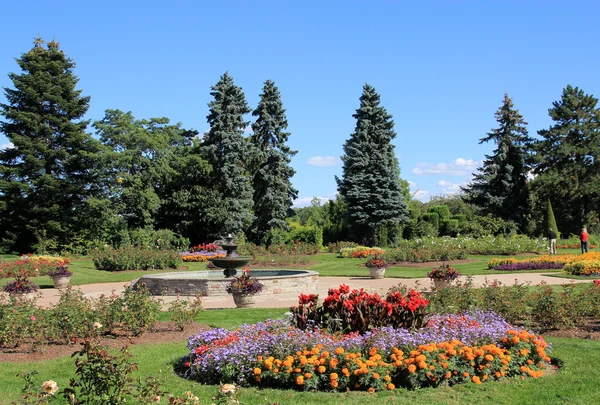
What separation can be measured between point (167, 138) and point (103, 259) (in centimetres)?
1487

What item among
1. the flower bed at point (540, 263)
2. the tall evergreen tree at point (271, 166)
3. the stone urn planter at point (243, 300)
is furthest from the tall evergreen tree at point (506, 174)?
the stone urn planter at point (243, 300)

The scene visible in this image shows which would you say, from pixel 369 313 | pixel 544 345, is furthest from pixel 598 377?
pixel 369 313


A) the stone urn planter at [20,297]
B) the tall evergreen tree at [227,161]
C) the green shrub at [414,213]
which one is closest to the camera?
the stone urn planter at [20,297]

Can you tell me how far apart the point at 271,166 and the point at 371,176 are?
6.85 metres

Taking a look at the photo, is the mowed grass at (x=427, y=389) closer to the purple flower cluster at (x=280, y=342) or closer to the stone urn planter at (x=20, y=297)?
the purple flower cluster at (x=280, y=342)

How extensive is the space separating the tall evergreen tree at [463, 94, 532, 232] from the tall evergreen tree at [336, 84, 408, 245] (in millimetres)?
8778

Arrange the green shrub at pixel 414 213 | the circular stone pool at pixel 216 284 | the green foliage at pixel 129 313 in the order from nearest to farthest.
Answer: the green foliage at pixel 129 313 → the circular stone pool at pixel 216 284 → the green shrub at pixel 414 213

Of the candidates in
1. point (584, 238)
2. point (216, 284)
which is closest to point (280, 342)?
point (216, 284)

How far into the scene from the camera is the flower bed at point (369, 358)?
620 cm

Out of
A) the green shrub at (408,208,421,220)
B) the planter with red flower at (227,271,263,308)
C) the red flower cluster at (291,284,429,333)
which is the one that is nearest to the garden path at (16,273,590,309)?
the planter with red flower at (227,271,263,308)

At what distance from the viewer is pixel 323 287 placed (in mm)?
16766

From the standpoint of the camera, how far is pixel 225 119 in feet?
123

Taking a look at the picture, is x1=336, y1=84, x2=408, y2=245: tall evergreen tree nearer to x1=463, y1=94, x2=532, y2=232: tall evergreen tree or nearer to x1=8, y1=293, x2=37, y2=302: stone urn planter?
x1=463, y1=94, x2=532, y2=232: tall evergreen tree

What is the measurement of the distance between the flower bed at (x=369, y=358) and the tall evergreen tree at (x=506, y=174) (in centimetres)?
3855
